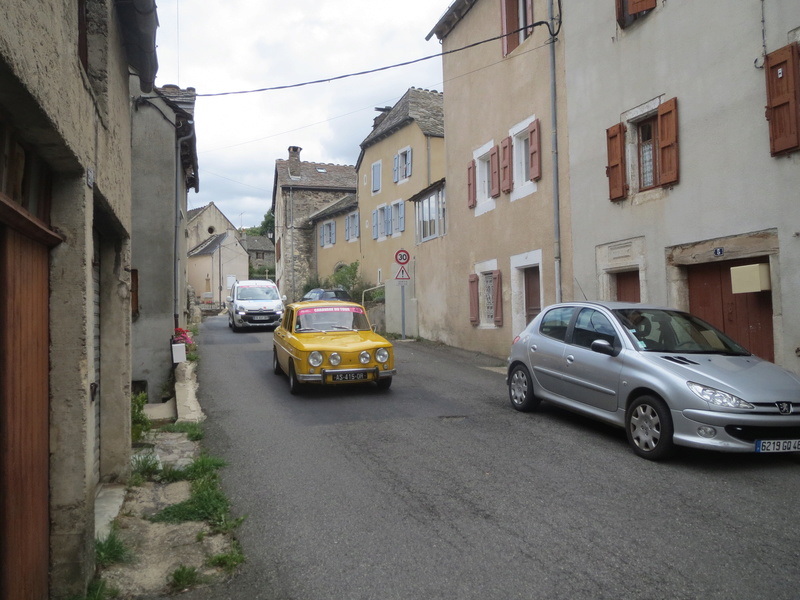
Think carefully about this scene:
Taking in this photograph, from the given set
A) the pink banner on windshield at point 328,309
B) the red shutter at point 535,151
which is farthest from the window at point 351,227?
the pink banner on windshield at point 328,309

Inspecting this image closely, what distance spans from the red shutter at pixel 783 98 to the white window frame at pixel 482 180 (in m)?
8.86

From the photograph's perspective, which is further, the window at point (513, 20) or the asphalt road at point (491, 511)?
the window at point (513, 20)

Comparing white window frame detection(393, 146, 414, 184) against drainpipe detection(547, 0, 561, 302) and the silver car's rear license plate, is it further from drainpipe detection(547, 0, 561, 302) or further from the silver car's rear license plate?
the silver car's rear license plate

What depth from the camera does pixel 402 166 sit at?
98.5ft

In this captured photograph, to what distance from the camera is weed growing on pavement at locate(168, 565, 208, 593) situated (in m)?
3.92

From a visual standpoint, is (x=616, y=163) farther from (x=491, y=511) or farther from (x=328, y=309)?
(x=491, y=511)

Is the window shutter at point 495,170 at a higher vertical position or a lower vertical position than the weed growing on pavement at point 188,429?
higher

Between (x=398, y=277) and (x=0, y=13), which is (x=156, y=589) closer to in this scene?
(x=0, y=13)

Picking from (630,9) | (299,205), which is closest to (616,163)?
Answer: (630,9)

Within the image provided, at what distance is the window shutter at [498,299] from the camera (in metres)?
16.4

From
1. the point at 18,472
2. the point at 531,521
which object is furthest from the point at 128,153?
the point at 531,521

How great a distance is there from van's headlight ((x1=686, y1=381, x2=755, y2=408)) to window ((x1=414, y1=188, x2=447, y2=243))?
1425 centimetres

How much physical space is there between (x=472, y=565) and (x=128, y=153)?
513cm

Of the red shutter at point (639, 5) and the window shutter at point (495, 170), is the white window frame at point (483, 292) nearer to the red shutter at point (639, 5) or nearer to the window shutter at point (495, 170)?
the window shutter at point (495, 170)
